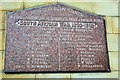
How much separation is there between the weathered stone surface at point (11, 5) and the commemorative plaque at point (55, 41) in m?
0.12

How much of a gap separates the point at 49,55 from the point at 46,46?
147mm

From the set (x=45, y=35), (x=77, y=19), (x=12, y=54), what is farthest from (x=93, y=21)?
(x=12, y=54)

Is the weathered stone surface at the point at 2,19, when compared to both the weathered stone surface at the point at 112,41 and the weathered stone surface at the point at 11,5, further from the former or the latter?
the weathered stone surface at the point at 112,41

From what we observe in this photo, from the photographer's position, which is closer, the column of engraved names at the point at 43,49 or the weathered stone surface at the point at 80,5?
the column of engraved names at the point at 43,49

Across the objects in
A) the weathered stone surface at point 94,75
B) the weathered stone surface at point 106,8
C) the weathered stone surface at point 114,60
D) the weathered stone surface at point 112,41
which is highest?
the weathered stone surface at point 106,8

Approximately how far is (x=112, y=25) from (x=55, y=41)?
100cm

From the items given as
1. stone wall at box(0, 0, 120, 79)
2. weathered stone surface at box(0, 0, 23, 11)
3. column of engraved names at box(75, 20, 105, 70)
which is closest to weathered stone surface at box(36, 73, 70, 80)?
stone wall at box(0, 0, 120, 79)

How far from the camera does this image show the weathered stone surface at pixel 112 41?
4.44 m

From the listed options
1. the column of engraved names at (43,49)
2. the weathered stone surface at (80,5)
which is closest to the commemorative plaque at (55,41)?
the column of engraved names at (43,49)

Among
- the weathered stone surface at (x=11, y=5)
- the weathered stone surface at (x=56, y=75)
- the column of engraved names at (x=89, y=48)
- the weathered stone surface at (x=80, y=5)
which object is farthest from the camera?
the weathered stone surface at (x=80, y=5)

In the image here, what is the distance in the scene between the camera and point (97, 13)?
15.3 ft

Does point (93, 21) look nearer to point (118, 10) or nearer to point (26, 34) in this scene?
point (118, 10)

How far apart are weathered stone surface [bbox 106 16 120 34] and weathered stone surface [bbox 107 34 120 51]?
0.07m

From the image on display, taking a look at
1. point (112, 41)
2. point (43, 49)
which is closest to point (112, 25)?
point (112, 41)
